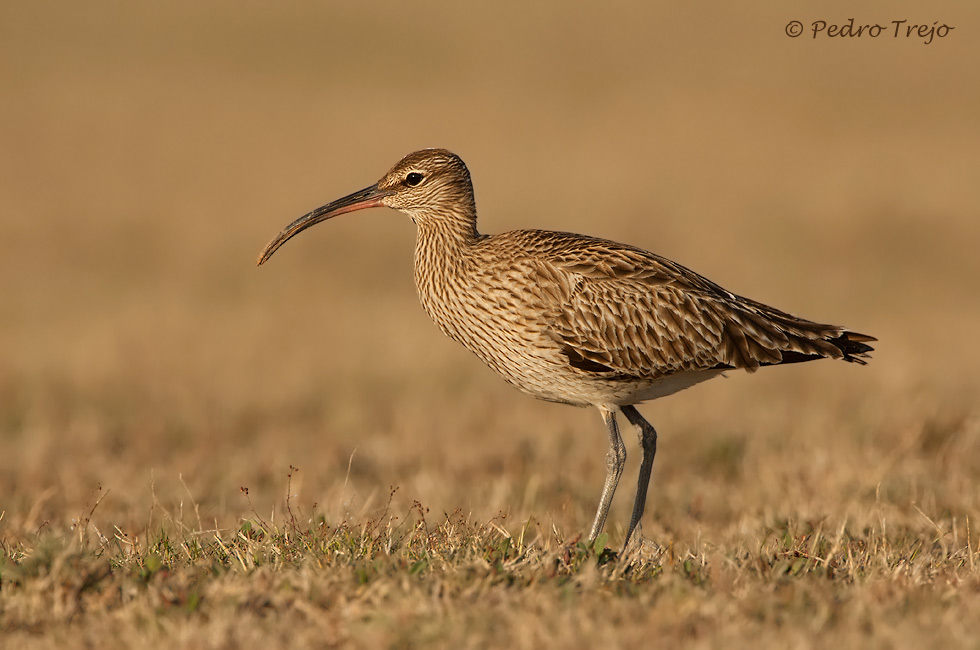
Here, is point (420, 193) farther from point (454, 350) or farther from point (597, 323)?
point (454, 350)

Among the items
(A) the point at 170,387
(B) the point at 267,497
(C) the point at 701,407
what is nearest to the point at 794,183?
(C) the point at 701,407

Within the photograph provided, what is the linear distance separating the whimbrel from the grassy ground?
924 mm

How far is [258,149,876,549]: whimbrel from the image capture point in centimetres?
721

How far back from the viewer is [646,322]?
7375mm

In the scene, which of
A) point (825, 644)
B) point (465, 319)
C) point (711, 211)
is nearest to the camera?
point (825, 644)

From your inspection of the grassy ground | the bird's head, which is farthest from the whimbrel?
the grassy ground

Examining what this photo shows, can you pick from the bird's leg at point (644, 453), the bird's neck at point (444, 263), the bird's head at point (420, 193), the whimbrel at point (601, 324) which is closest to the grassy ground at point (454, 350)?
the bird's leg at point (644, 453)

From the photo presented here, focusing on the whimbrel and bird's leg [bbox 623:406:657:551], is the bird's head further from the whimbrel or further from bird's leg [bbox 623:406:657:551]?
bird's leg [bbox 623:406:657:551]

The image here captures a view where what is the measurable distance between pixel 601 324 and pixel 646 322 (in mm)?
291

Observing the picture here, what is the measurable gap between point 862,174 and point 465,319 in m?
18.5

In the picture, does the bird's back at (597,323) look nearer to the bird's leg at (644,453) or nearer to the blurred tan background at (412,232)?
the bird's leg at (644,453)

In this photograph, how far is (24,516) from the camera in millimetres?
7902

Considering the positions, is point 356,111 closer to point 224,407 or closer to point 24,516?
point 224,407

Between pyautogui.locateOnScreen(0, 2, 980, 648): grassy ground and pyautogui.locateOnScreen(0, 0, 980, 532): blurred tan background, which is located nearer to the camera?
pyautogui.locateOnScreen(0, 2, 980, 648): grassy ground
